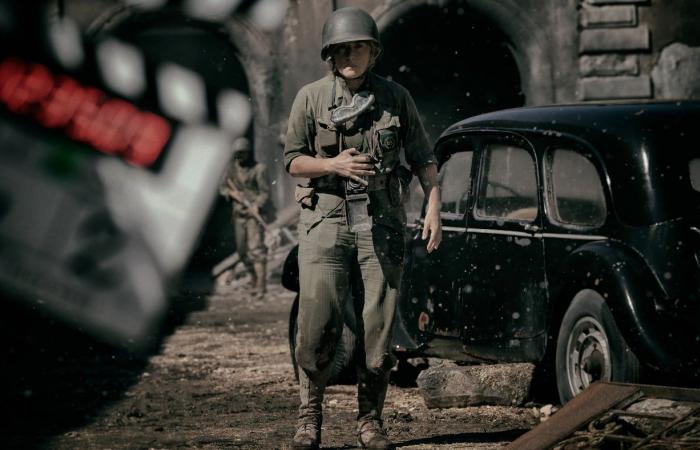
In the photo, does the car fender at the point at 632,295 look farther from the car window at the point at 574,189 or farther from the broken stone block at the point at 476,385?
the broken stone block at the point at 476,385

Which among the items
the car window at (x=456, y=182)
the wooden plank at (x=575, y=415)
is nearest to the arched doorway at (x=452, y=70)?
the car window at (x=456, y=182)

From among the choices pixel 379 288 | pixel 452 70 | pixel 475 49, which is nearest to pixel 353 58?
pixel 379 288

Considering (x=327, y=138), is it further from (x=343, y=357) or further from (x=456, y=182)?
(x=343, y=357)

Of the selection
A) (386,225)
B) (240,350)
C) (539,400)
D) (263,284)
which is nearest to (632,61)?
(263,284)

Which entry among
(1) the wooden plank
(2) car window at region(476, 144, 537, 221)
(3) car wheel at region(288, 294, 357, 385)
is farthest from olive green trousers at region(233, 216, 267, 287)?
(1) the wooden plank

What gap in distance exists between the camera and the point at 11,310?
14281mm

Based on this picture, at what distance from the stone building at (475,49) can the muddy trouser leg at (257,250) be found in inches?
52.6

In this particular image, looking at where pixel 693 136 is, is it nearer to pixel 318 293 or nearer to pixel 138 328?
pixel 318 293

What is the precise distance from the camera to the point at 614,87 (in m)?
15.8

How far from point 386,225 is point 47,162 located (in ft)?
44.3

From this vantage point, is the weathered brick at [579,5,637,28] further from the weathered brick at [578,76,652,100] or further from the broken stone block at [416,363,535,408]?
the broken stone block at [416,363,535,408]

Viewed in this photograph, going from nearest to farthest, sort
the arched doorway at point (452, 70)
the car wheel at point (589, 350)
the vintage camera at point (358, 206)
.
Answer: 1. the vintage camera at point (358, 206)
2. the car wheel at point (589, 350)
3. the arched doorway at point (452, 70)

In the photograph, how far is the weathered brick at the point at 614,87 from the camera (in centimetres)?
1570

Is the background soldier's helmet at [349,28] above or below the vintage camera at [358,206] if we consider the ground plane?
above
